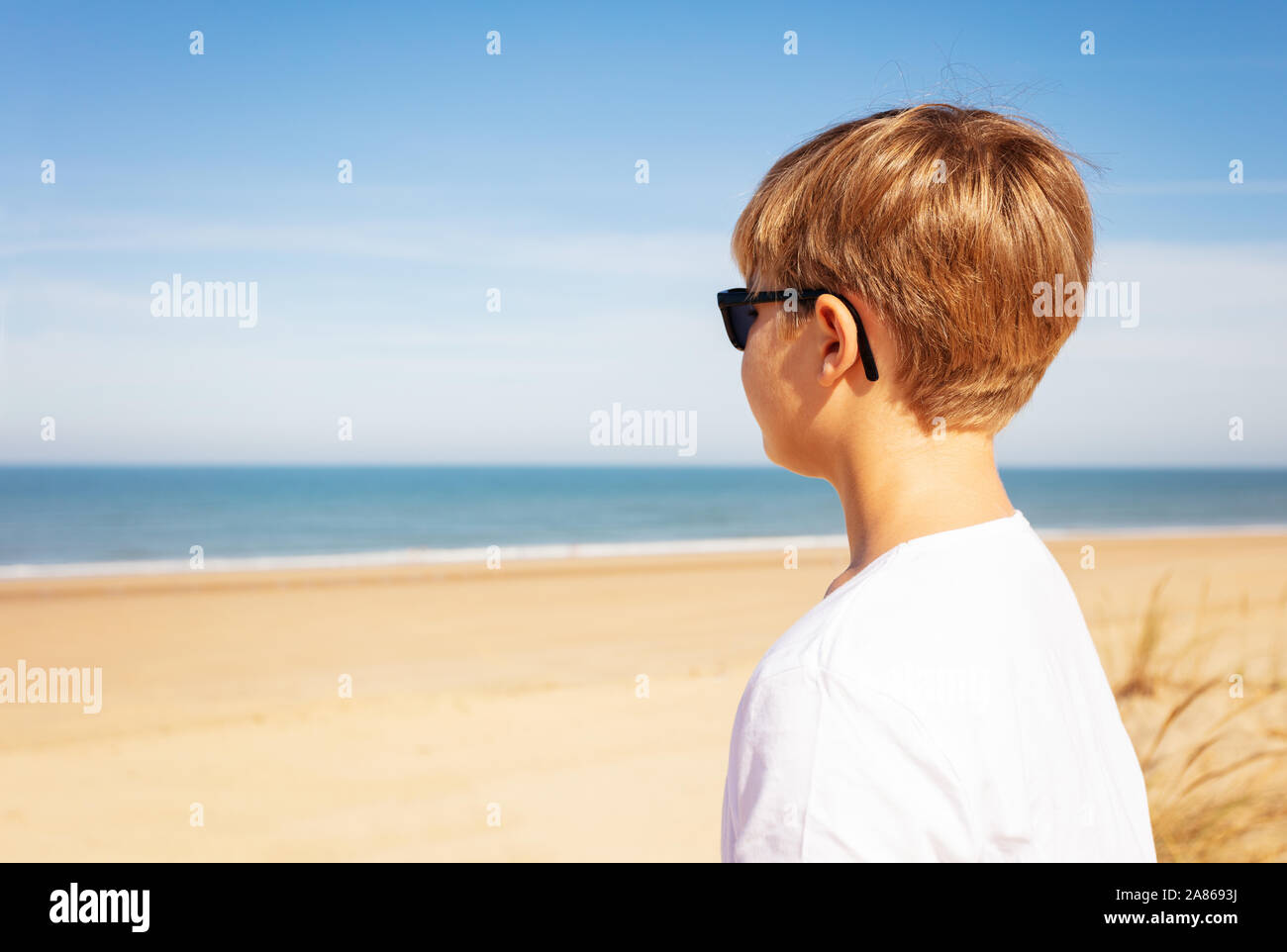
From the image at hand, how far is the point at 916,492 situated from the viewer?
4.00ft

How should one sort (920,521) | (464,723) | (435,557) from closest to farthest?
1. (920,521)
2. (464,723)
3. (435,557)

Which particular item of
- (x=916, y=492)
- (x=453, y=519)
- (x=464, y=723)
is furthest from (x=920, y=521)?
(x=453, y=519)

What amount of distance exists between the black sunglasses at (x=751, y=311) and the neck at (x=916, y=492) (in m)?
0.12

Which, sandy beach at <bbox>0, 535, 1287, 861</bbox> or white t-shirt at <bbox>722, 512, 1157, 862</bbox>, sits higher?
white t-shirt at <bbox>722, 512, 1157, 862</bbox>

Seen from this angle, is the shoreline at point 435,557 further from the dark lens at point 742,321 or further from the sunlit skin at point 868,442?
the sunlit skin at point 868,442

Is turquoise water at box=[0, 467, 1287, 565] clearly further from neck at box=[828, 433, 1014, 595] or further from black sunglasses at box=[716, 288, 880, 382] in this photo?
neck at box=[828, 433, 1014, 595]

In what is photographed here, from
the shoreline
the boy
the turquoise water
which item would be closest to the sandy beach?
the boy

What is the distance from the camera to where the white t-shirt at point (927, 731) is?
3.04 feet

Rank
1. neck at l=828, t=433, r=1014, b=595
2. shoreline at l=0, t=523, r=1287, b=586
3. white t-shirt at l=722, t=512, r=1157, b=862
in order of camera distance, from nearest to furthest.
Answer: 1. white t-shirt at l=722, t=512, r=1157, b=862
2. neck at l=828, t=433, r=1014, b=595
3. shoreline at l=0, t=523, r=1287, b=586

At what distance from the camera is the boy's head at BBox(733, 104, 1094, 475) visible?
49.3 inches

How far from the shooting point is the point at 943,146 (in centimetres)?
128

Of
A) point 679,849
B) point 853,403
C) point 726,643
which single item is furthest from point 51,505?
point 853,403

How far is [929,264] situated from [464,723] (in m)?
6.90

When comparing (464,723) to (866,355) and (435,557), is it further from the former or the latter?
(435,557)
